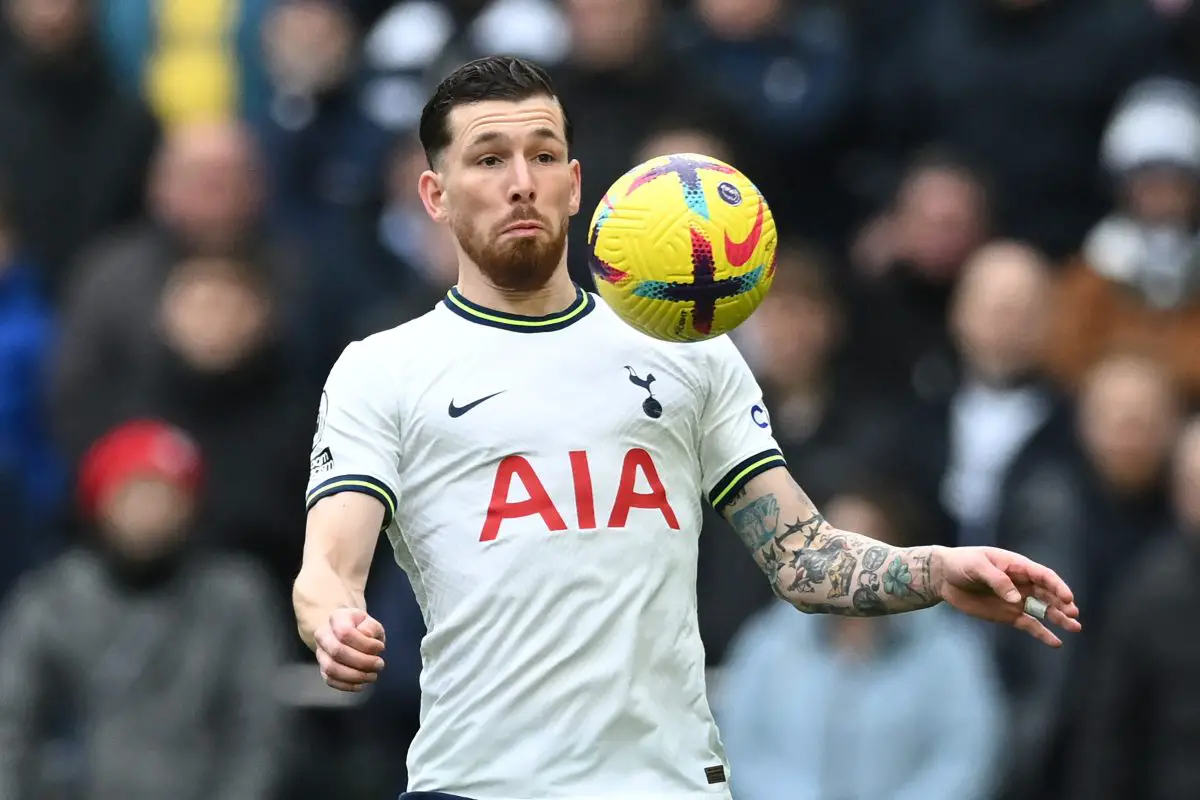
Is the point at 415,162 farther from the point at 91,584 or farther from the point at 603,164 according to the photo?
the point at 91,584

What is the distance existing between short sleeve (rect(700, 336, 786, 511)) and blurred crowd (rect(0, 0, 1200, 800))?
3.90 metres

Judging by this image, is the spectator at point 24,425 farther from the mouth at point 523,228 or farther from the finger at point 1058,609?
the finger at point 1058,609

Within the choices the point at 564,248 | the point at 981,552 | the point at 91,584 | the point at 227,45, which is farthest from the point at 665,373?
the point at 227,45

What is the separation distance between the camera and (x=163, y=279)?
12.9 metres

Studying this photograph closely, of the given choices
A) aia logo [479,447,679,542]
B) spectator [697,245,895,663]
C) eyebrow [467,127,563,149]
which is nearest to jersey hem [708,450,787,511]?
aia logo [479,447,679,542]

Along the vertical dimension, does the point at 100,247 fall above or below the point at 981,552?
above

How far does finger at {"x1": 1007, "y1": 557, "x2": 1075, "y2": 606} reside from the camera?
6102 millimetres

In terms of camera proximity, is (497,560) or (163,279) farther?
(163,279)

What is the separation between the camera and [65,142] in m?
14.1

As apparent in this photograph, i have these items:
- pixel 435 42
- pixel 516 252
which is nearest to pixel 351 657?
pixel 516 252

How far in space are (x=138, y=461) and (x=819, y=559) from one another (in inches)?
224

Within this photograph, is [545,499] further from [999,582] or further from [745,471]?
[999,582]

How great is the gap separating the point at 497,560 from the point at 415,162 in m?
7.14

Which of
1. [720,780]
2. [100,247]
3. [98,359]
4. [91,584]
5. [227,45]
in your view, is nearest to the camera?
[720,780]
